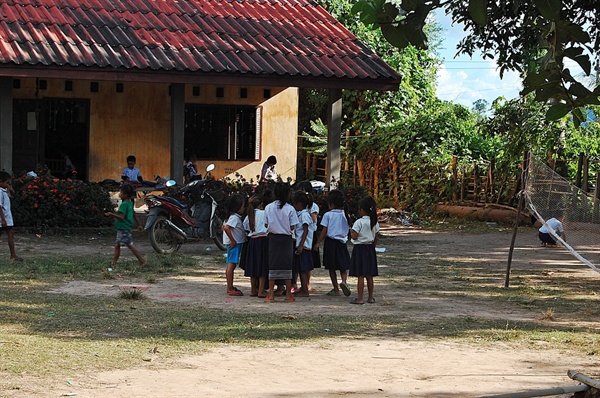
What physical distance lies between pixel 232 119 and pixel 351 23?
10481mm

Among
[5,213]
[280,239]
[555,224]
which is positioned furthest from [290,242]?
[5,213]

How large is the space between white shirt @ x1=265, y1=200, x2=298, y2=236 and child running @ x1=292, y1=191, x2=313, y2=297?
21 cm

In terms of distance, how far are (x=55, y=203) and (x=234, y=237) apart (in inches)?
252

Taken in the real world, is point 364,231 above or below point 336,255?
above

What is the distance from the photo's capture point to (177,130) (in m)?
17.5

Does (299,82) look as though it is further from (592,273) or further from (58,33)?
(592,273)

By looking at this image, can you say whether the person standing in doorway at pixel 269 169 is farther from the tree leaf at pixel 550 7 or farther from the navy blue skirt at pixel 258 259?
the tree leaf at pixel 550 7

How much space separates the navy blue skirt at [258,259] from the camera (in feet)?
35.3

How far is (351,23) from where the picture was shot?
3011cm

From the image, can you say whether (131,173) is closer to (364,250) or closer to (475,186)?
(364,250)

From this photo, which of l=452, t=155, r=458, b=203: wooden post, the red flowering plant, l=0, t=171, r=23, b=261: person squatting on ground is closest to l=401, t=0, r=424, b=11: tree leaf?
l=0, t=171, r=23, b=261: person squatting on ground

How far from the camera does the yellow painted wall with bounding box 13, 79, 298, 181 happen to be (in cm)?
1961

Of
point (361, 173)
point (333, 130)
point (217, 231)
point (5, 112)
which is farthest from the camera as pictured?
point (361, 173)

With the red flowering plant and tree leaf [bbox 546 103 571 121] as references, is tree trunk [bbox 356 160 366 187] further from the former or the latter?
tree leaf [bbox 546 103 571 121]
